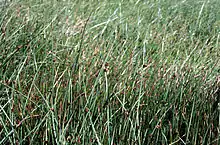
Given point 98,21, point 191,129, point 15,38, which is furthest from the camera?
point 98,21

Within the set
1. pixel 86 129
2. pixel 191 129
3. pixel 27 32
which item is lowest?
pixel 191 129

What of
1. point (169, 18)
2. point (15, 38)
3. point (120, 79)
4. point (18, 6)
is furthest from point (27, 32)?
point (169, 18)

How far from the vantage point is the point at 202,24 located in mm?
3211

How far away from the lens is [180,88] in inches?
61.8

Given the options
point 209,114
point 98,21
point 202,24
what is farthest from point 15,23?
point 202,24

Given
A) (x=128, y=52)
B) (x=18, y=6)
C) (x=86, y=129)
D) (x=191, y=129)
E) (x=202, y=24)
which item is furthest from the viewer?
(x=202, y=24)

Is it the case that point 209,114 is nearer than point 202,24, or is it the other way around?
point 209,114

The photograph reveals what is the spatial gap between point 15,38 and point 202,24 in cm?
186

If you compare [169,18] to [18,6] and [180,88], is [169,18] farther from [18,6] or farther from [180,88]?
[180,88]

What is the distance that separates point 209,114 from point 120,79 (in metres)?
0.44

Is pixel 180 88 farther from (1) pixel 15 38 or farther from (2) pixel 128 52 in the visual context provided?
(1) pixel 15 38

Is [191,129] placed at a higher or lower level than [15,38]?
lower

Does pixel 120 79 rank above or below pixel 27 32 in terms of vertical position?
below

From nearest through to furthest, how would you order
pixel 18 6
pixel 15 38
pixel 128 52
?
pixel 15 38, pixel 128 52, pixel 18 6
